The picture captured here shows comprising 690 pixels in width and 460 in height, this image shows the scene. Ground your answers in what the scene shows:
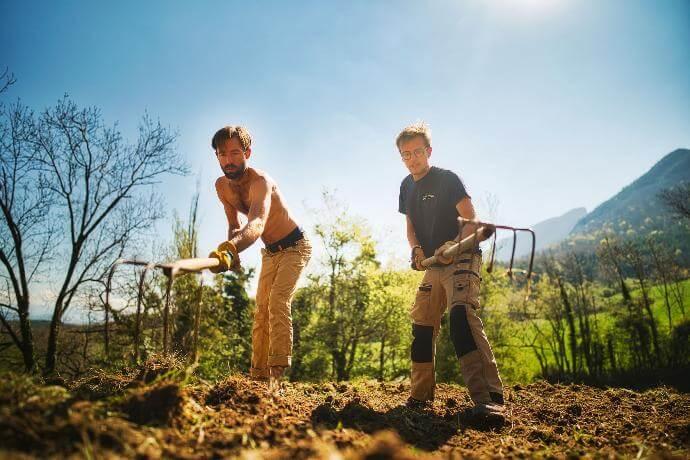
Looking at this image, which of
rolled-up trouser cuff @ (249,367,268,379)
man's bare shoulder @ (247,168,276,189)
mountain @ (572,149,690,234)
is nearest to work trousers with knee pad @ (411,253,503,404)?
rolled-up trouser cuff @ (249,367,268,379)

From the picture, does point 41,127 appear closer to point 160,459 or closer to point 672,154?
point 160,459

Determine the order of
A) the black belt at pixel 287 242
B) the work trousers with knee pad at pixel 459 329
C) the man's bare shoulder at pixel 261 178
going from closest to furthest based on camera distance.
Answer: the work trousers with knee pad at pixel 459 329 < the man's bare shoulder at pixel 261 178 < the black belt at pixel 287 242

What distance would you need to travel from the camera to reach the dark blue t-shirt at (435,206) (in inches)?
154

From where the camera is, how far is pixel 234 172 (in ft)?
11.8

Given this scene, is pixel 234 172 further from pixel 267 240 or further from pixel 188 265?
pixel 188 265

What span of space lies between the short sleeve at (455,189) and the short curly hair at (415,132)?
1.87 ft

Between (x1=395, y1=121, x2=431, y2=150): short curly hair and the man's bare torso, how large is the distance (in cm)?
164

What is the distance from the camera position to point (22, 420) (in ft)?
4.44

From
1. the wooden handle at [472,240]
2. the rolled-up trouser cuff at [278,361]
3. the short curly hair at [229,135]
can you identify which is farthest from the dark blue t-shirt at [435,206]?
the short curly hair at [229,135]

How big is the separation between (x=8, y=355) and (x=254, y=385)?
1735cm

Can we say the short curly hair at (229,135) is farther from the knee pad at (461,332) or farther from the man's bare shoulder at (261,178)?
the knee pad at (461,332)

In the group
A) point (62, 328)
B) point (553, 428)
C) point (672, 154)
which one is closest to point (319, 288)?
point (62, 328)

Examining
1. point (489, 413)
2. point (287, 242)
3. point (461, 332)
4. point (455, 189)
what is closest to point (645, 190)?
point (455, 189)

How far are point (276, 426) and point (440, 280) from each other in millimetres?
2366
